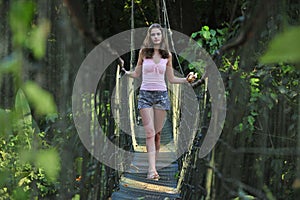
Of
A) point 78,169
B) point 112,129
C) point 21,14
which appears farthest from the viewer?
point 112,129

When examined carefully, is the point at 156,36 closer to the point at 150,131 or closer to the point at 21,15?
the point at 150,131

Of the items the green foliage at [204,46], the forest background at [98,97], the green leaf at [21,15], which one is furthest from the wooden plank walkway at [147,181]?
the green leaf at [21,15]

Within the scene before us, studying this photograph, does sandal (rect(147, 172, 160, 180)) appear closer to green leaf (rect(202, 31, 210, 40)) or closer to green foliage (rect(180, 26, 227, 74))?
green foliage (rect(180, 26, 227, 74))

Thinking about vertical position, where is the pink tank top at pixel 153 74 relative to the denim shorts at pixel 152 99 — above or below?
above

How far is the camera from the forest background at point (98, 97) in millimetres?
552

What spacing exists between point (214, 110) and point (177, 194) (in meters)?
1.72

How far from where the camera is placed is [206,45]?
150 inches

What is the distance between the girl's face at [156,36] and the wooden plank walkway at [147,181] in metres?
0.85

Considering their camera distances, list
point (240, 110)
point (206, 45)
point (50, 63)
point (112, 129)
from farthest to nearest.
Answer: point (206, 45)
point (112, 129)
point (240, 110)
point (50, 63)

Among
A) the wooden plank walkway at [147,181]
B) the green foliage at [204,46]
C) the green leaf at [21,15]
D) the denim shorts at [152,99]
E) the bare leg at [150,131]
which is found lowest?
the wooden plank walkway at [147,181]

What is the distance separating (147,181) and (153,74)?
659 millimetres

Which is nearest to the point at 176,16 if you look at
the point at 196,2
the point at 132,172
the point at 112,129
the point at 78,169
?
the point at 196,2

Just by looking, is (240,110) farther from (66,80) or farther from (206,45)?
(206,45)

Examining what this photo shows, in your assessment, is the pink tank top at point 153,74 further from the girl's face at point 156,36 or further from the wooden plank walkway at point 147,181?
the wooden plank walkway at point 147,181
